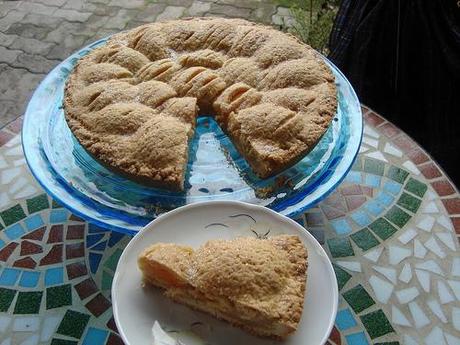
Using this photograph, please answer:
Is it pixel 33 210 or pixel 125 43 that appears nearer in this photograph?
pixel 33 210

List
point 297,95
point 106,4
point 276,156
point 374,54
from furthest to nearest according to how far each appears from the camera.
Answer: point 106,4 → point 374,54 → point 297,95 → point 276,156

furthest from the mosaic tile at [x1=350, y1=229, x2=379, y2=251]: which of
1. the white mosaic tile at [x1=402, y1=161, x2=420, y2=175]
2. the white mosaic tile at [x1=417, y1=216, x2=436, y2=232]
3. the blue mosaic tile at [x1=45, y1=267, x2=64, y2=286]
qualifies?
the blue mosaic tile at [x1=45, y1=267, x2=64, y2=286]

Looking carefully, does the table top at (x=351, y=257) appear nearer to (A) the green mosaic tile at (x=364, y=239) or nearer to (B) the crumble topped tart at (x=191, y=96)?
(A) the green mosaic tile at (x=364, y=239)

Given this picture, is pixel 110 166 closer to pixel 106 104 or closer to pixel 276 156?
pixel 106 104

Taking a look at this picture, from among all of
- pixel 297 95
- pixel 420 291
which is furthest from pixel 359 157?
pixel 420 291

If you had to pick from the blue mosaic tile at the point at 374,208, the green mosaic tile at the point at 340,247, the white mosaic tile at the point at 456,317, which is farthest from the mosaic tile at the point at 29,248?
the white mosaic tile at the point at 456,317

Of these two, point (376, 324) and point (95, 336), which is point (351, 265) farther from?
point (95, 336)

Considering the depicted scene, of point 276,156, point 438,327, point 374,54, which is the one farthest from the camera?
point 374,54

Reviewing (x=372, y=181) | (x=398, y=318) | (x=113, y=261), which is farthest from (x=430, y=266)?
(x=113, y=261)
